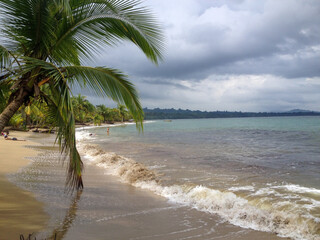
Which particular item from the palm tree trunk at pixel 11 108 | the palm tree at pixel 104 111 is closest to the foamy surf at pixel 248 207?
the palm tree trunk at pixel 11 108

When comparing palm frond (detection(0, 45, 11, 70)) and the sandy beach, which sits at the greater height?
palm frond (detection(0, 45, 11, 70))

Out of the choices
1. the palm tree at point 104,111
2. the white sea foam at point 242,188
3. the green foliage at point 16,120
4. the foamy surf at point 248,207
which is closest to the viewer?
the foamy surf at point 248,207

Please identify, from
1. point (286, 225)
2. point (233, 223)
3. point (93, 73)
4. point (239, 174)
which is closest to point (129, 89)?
point (93, 73)

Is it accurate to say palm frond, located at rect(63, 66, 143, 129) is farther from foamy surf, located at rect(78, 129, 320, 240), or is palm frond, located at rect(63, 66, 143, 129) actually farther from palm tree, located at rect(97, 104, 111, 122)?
palm tree, located at rect(97, 104, 111, 122)

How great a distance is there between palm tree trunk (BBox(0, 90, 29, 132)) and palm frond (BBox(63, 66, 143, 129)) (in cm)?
73

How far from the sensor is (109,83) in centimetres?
427

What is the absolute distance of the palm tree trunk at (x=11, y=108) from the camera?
378 cm

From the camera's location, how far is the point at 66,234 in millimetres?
3898

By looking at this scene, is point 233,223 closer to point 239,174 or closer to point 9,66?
point 9,66

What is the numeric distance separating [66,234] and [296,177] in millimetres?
8663

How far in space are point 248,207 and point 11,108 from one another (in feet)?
16.3

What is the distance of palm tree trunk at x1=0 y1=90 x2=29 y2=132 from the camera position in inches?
149

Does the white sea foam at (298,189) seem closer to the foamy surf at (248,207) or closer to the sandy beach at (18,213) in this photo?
the foamy surf at (248,207)

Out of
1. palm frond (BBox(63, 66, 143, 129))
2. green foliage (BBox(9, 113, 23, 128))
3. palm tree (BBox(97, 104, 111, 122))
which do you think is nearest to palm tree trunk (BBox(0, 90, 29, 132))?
palm frond (BBox(63, 66, 143, 129))
